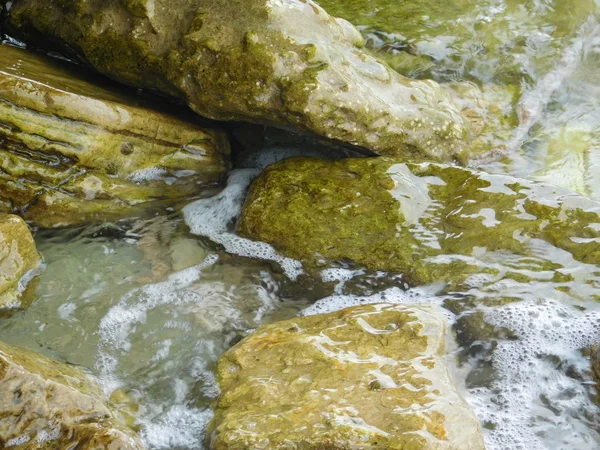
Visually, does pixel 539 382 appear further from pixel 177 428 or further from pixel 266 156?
pixel 266 156

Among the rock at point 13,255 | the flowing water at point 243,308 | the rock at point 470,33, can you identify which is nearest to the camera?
the flowing water at point 243,308

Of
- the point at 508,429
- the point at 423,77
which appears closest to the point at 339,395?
the point at 508,429

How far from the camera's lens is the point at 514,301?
3920 millimetres

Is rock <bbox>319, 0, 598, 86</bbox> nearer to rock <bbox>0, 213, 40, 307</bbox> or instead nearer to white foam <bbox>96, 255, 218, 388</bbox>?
white foam <bbox>96, 255, 218, 388</bbox>

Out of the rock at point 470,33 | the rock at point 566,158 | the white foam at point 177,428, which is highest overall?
the rock at point 470,33

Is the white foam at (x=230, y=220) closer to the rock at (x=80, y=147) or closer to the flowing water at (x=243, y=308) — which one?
the flowing water at (x=243, y=308)

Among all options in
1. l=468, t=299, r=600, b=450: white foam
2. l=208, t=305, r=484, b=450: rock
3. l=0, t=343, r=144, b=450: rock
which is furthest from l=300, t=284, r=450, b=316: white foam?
l=0, t=343, r=144, b=450: rock

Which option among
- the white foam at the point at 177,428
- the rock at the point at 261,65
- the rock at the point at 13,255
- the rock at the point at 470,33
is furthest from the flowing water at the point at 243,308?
the rock at the point at 261,65

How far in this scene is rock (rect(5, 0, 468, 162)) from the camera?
4.29 meters

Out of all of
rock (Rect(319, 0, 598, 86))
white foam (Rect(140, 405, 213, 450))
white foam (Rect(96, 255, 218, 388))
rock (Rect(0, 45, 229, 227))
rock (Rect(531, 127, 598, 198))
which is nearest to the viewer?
white foam (Rect(140, 405, 213, 450))

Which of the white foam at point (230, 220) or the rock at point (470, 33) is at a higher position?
the rock at point (470, 33)

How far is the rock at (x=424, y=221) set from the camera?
13.4 feet

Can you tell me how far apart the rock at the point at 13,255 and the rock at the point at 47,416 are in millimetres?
1055

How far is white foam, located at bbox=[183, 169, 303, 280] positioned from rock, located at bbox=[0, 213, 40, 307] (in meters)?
1.18
